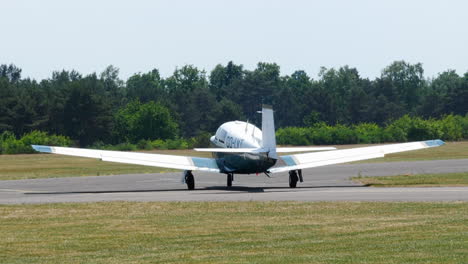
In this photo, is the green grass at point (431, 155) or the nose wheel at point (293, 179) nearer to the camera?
the nose wheel at point (293, 179)

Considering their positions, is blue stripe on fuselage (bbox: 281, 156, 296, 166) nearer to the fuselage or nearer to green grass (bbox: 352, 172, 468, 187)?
the fuselage

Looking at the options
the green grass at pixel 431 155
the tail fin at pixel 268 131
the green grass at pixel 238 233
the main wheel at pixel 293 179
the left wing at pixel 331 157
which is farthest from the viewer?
the green grass at pixel 431 155

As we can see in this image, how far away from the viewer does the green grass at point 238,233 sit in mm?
20203

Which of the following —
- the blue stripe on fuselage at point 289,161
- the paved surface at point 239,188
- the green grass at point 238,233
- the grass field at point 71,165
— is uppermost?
the grass field at point 71,165

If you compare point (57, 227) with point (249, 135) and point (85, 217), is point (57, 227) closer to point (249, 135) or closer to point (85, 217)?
point (85, 217)

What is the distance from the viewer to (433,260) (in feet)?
62.2

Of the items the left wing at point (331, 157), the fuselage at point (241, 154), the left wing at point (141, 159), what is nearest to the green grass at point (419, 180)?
the left wing at point (331, 157)

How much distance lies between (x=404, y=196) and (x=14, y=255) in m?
17.8

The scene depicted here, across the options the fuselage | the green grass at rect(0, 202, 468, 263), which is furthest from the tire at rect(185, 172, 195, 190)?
the green grass at rect(0, 202, 468, 263)

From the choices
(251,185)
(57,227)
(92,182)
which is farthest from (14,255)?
(92,182)

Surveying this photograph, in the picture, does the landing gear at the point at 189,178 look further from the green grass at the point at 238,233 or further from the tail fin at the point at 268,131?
the green grass at the point at 238,233

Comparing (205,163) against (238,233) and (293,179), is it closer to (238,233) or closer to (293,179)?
(293,179)

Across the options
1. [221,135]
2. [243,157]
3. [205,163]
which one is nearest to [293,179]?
[243,157]

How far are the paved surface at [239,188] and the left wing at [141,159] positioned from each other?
119 cm
